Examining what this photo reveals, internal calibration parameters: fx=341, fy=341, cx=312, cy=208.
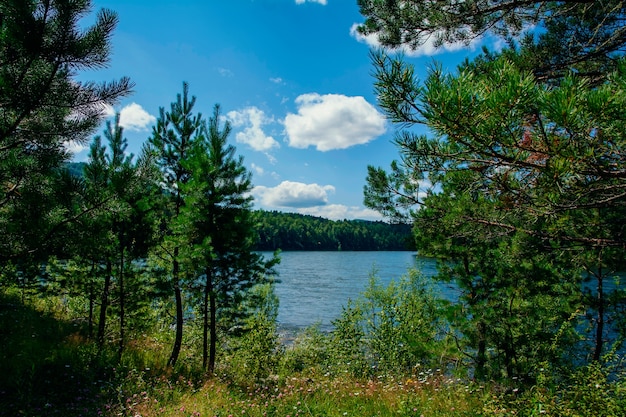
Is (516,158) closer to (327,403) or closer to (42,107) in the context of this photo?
(327,403)

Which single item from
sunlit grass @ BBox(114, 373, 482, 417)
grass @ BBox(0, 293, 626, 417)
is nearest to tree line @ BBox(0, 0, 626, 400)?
grass @ BBox(0, 293, 626, 417)

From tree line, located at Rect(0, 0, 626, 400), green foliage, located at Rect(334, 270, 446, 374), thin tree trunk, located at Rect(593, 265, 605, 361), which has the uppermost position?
tree line, located at Rect(0, 0, 626, 400)

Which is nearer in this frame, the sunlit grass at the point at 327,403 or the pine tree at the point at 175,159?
the sunlit grass at the point at 327,403

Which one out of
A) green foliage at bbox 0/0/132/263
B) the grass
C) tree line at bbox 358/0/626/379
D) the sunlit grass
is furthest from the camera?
the sunlit grass

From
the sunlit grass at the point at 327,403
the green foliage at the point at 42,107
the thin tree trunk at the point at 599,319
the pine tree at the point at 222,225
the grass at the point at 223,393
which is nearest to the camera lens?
the green foliage at the point at 42,107

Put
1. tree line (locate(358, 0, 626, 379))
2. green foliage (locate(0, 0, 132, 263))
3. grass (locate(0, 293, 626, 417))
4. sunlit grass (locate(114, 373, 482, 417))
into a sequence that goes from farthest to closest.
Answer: sunlit grass (locate(114, 373, 482, 417)), grass (locate(0, 293, 626, 417)), green foliage (locate(0, 0, 132, 263)), tree line (locate(358, 0, 626, 379))

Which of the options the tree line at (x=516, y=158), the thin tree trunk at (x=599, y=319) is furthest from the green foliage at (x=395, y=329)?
the thin tree trunk at (x=599, y=319)

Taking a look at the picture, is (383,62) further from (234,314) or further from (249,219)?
(234,314)

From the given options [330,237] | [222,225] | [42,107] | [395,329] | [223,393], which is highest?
[42,107]

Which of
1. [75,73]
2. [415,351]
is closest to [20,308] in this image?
[75,73]

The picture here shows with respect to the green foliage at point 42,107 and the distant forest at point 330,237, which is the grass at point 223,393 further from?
the distant forest at point 330,237

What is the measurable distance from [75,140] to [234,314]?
8106 mm

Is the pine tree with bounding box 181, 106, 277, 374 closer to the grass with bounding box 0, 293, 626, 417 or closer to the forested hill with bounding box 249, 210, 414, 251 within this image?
the grass with bounding box 0, 293, 626, 417

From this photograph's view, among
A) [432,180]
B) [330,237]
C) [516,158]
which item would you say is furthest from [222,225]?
[330,237]
